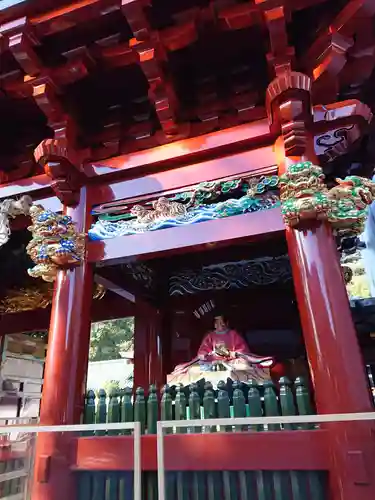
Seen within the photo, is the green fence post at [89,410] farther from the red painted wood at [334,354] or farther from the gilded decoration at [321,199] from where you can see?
the gilded decoration at [321,199]

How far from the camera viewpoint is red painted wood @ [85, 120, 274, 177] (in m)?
3.48

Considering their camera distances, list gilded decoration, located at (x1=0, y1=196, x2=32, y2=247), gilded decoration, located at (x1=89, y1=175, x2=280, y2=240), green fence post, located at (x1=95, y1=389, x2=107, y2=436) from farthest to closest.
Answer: gilded decoration, located at (x1=0, y1=196, x2=32, y2=247) < gilded decoration, located at (x1=89, y1=175, x2=280, y2=240) < green fence post, located at (x1=95, y1=389, x2=107, y2=436)

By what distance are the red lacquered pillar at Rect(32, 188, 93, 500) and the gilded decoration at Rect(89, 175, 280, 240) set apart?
10.9 inches

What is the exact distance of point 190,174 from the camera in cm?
364

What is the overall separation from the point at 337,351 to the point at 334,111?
6.47ft

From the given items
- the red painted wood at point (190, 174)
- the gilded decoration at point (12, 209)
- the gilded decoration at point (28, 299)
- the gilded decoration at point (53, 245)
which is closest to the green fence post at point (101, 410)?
the gilded decoration at point (53, 245)

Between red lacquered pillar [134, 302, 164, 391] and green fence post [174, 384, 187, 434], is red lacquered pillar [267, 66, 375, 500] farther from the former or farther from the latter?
red lacquered pillar [134, 302, 164, 391]

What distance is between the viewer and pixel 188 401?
9.20 ft

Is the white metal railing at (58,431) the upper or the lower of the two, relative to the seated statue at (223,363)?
lower

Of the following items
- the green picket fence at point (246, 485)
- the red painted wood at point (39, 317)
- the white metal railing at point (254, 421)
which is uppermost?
the red painted wood at point (39, 317)

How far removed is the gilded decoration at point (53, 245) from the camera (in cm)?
348

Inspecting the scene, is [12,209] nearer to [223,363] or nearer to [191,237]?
[191,237]

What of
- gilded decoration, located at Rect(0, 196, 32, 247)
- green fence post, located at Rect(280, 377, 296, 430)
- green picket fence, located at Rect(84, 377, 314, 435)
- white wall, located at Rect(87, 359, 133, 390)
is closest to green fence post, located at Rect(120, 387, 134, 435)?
green picket fence, located at Rect(84, 377, 314, 435)

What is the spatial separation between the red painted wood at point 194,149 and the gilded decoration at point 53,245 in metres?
0.63
